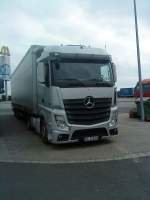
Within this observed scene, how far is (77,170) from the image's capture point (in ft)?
26.8

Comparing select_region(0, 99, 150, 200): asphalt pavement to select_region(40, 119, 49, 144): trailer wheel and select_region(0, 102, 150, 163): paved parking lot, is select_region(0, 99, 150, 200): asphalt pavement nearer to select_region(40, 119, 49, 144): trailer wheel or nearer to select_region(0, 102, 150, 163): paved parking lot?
select_region(0, 102, 150, 163): paved parking lot

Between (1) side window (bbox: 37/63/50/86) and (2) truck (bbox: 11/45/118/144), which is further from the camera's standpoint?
(1) side window (bbox: 37/63/50/86)

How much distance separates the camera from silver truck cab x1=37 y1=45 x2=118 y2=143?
10.7 metres

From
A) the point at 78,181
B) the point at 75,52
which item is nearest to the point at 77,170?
the point at 78,181

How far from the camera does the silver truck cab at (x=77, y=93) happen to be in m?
10.7

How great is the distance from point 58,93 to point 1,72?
33169mm

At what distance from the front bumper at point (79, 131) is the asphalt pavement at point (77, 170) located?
39 cm

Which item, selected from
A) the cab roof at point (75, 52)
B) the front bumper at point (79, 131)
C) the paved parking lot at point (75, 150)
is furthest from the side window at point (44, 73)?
the paved parking lot at point (75, 150)

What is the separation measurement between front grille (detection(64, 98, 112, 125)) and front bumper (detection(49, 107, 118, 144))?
0.14m

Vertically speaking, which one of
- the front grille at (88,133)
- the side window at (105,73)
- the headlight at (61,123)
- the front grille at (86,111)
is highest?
the side window at (105,73)

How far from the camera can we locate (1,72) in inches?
1674

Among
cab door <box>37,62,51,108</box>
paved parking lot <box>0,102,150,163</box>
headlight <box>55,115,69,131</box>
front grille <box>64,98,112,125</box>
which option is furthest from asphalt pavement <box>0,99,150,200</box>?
cab door <box>37,62,51,108</box>

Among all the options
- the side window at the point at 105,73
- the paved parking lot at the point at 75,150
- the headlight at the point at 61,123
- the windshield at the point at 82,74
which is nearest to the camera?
the paved parking lot at the point at 75,150

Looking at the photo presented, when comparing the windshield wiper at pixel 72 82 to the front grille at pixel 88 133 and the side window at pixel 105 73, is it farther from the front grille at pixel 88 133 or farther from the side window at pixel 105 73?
the front grille at pixel 88 133
